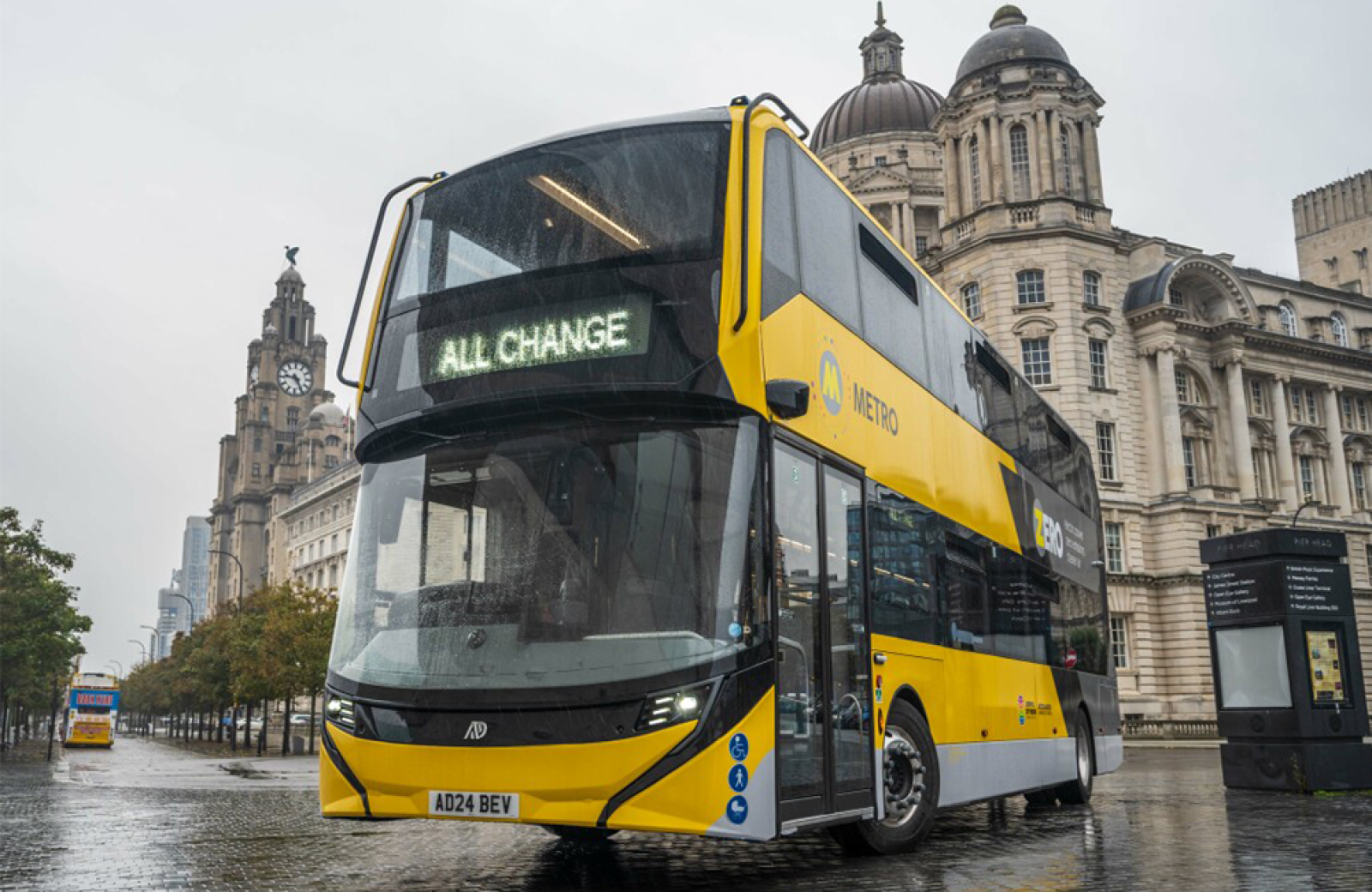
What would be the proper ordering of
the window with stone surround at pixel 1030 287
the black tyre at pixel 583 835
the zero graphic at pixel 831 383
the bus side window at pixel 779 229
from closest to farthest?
1. the bus side window at pixel 779 229
2. the zero graphic at pixel 831 383
3. the black tyre at pixel 583 835
4. the window with stone surround at pixel 1030 287

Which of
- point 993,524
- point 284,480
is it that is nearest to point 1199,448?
point 993,524

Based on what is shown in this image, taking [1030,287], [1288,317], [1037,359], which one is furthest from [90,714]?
[1288,317]

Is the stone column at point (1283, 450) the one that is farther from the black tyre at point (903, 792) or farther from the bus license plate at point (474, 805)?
the bus license plate at point (474, 805)

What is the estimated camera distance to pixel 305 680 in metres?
45.6

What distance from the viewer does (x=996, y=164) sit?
180ft

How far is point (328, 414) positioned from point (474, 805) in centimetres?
14129

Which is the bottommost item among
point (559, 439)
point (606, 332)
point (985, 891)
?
point (985, 891)

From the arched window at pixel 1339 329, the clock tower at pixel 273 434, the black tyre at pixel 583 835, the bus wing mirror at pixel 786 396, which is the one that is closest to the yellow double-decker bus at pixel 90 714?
the black tyre at pixel 583 835

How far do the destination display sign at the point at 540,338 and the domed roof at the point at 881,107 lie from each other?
264ft

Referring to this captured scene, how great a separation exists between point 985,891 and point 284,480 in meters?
145

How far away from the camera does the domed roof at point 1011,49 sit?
183 ft

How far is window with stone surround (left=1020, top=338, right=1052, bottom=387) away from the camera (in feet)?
173

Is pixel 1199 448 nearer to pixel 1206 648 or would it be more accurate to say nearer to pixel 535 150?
pixel 1206 648

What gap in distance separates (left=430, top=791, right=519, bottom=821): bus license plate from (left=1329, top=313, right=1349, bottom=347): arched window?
227ft
